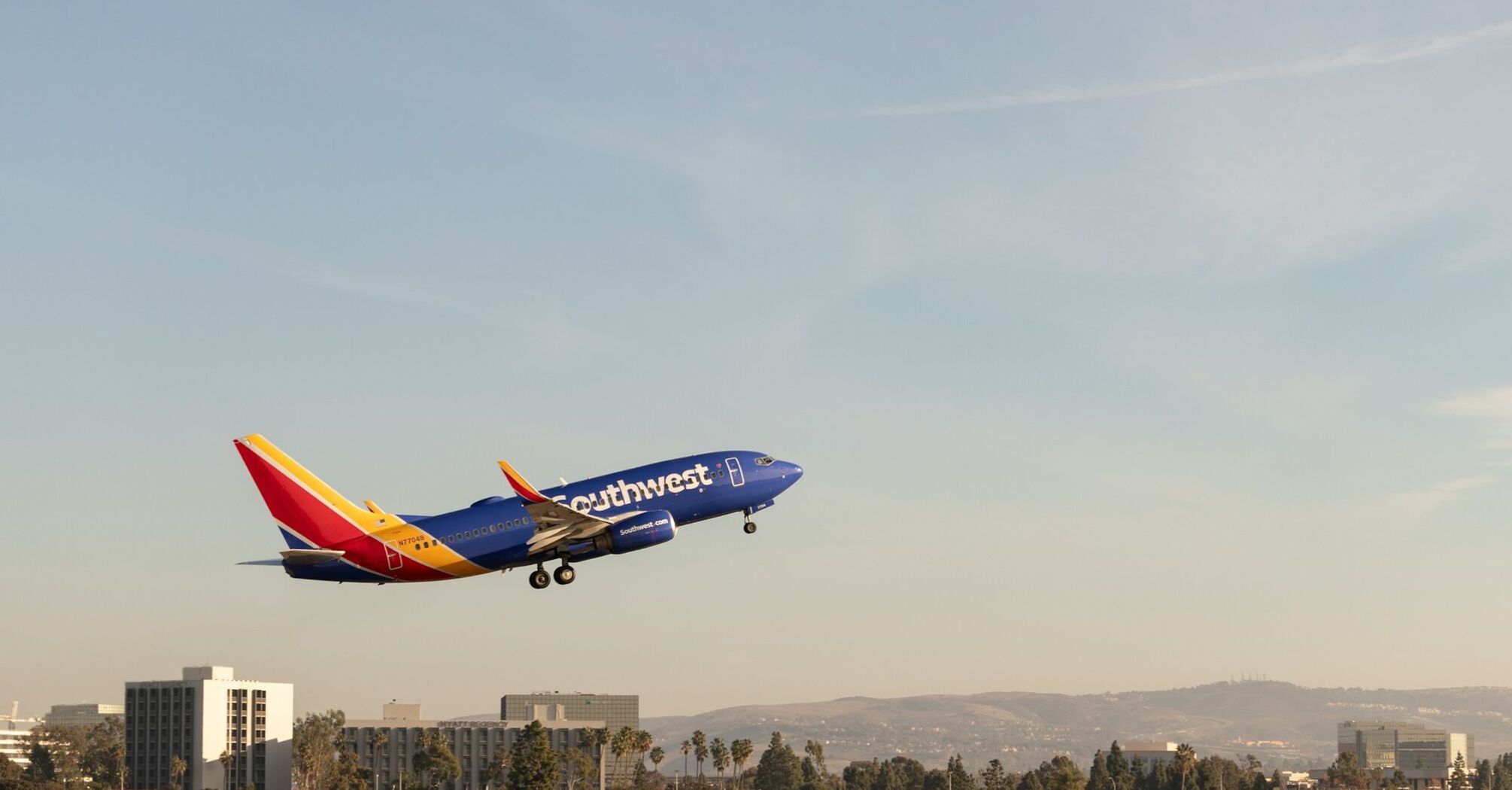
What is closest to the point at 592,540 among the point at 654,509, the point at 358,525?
the point at 654,509

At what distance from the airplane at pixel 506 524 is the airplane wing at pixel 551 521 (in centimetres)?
7

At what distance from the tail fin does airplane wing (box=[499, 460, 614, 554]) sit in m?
9.20

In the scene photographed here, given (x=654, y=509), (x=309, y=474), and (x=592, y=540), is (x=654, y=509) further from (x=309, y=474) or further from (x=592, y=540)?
(x=309, y=474)

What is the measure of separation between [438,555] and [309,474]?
39.6 ft

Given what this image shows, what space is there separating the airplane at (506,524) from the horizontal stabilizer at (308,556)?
0.15 feet

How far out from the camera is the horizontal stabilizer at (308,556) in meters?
103

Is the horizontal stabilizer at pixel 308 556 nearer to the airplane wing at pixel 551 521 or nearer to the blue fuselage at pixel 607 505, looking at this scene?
the blue fuselage at pixel 607 505

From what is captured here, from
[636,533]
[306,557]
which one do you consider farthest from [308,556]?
[636,533]

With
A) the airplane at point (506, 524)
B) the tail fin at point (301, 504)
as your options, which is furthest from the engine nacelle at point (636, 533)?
the tail fin at point (301, 504)

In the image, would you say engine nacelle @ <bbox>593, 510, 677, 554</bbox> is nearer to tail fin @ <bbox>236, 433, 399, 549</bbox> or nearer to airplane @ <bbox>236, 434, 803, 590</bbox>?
airplane @ <bbox>236, 434, 803, 590</bbox>

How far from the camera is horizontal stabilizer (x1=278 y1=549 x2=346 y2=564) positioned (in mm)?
103062

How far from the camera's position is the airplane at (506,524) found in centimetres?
10350

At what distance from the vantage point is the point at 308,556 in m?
103

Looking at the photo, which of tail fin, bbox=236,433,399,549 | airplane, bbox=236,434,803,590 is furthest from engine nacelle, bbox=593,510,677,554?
tail fin, bbox=236,433,399,549
